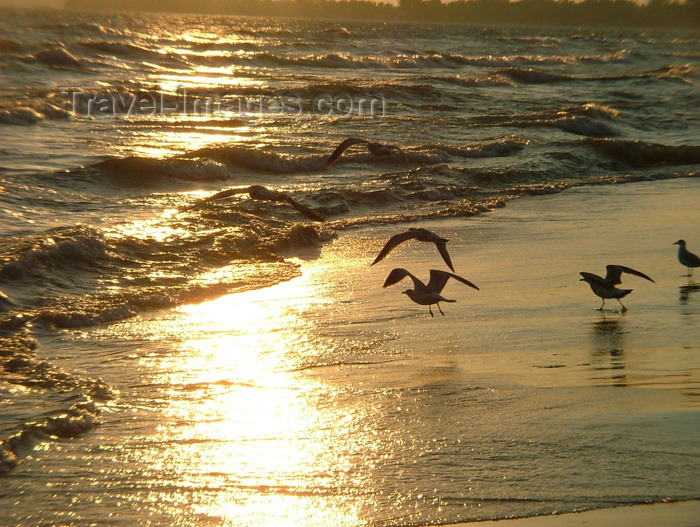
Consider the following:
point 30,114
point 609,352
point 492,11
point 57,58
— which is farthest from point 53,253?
point 492,11

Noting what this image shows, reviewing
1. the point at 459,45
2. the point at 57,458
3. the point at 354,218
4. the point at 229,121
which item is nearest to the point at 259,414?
the point at 57,458

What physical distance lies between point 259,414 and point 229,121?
1396 cm

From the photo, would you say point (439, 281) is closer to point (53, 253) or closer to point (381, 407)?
point (381, 407)

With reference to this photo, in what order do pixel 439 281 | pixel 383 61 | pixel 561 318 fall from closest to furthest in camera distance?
pixel 561 318
pixel 439 281
pixel 383 61

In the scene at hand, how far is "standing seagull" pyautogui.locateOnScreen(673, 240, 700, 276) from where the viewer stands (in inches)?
289

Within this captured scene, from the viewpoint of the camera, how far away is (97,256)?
7.84 metres

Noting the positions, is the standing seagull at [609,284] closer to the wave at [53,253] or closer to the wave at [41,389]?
the wave at [41,389]

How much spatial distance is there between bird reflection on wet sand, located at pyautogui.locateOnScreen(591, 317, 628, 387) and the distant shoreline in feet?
351

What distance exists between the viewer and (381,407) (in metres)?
4.63

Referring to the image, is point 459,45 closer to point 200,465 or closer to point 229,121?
point 229,121

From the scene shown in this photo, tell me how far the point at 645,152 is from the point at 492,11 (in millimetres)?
120509

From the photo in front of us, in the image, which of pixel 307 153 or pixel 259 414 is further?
pixel 307 153

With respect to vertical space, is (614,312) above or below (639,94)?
below

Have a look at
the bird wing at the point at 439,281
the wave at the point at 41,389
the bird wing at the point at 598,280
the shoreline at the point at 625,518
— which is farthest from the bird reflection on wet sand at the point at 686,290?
the wave at the point at 41,389
